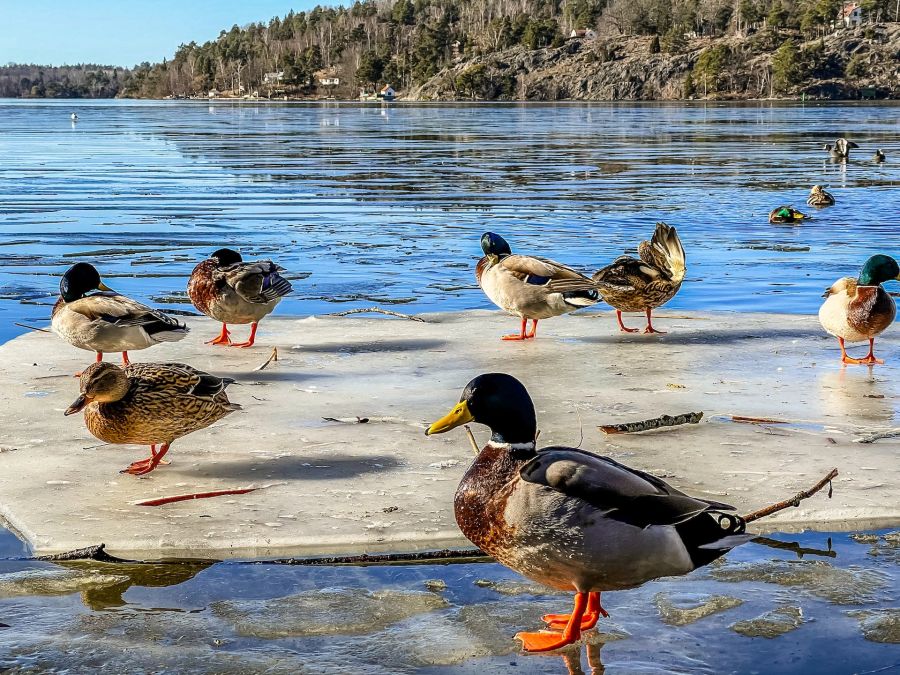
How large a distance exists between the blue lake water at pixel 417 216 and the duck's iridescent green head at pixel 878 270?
9.28 ft

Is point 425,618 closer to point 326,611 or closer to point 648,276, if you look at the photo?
point 326,611

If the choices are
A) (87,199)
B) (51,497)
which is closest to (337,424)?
(51,497)

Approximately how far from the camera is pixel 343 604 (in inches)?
161

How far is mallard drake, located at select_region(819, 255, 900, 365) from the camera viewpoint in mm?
7887

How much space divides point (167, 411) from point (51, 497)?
2.15 feet

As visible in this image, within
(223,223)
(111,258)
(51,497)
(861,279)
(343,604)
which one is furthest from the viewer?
(223,223)

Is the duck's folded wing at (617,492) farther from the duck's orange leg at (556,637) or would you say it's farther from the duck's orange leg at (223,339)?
the duck's orange leg at (223,339)

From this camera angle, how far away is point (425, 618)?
3.97 m

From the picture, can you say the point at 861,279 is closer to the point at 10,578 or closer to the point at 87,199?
the point at 10,578

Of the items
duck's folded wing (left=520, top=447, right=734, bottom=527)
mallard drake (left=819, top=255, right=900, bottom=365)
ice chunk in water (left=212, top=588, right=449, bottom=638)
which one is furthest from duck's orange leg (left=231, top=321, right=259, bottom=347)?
duck's folded wing (left=520, top=447, right=734, bottom=527)

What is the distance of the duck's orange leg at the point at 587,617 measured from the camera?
3.92 meters

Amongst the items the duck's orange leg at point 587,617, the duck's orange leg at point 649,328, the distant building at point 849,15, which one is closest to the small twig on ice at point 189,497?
the duck's orange leg at point 587,617

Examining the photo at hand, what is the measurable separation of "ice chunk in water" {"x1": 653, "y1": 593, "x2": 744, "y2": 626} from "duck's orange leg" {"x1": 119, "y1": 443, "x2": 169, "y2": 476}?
2.64 metres

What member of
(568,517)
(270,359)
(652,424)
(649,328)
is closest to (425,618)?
(568,517)
